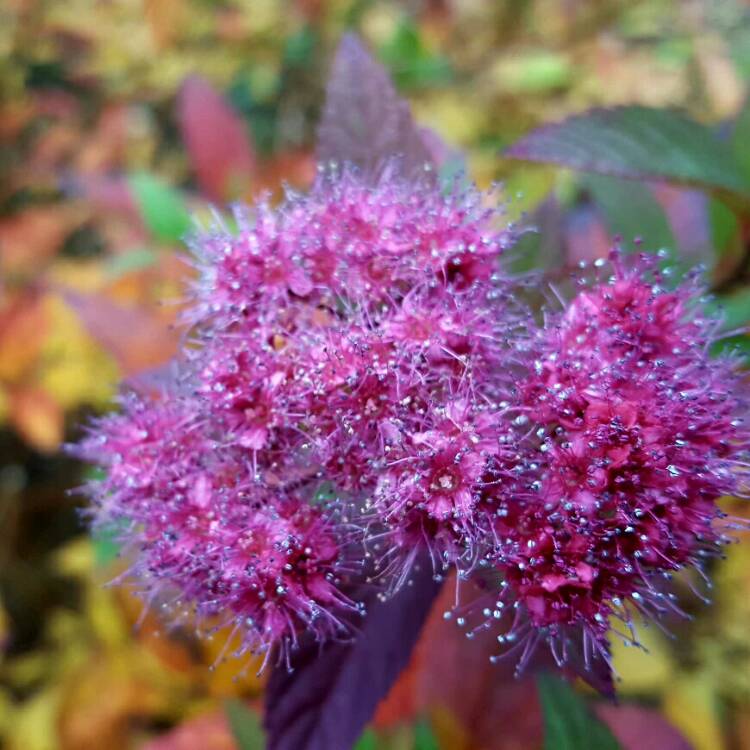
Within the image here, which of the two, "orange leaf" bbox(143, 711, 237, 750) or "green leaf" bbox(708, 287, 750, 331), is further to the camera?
"orange leaf" bbox(143, 711, 237, 750)

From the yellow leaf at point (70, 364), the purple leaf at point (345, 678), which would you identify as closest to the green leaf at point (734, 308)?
the purple leaf at point (345, 678)

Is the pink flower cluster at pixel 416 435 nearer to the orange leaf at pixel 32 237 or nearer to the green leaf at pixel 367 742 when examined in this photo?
the green leaf at pixel 367 742

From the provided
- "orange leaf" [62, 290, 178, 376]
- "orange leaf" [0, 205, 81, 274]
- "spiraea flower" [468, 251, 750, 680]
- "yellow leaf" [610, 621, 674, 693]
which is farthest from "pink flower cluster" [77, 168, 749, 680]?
"orange leaf" [0, 205, 81, 274]

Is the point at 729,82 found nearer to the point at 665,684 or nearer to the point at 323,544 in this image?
the point at 665,684

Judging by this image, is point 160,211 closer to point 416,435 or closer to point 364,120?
point 364,120

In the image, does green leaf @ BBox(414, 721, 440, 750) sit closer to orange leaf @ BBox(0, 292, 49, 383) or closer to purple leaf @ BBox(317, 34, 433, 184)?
purple leaf @ BBox(317, 34, 433, 184)
